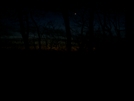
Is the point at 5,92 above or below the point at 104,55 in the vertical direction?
below

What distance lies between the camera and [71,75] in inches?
327

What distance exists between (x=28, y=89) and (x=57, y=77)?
1877 mm

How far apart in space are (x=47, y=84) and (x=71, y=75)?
5.05ft

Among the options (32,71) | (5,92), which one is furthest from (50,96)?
(32,71)

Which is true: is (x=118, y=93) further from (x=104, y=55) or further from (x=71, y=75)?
(x=104, y=55)

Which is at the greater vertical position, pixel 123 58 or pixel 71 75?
pixel 123 58

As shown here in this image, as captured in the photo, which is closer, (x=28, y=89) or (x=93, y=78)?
(x=28, y=89)

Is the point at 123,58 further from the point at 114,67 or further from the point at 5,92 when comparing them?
the point at 5,92

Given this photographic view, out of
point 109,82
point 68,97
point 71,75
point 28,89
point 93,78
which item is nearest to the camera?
point 68,97

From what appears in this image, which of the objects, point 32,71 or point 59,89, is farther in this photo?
point 32,71

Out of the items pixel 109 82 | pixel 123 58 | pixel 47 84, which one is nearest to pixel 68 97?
pixel 47 84

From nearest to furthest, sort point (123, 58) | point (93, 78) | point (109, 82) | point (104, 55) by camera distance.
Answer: point (109, 82)
point (93, 78)
point (123, 58)
point (104, 55)

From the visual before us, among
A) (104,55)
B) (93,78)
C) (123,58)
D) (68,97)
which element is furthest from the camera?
(104,55)

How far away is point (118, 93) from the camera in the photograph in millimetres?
6023
